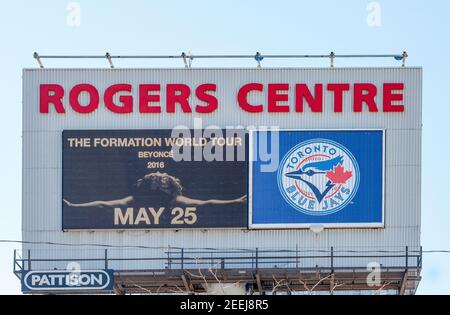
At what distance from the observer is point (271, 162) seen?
147 ft

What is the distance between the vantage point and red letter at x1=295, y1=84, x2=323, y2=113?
4603 cm

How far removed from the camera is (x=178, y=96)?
152ft

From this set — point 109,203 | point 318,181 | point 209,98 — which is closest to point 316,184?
point 318,181

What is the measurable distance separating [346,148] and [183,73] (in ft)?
22.0

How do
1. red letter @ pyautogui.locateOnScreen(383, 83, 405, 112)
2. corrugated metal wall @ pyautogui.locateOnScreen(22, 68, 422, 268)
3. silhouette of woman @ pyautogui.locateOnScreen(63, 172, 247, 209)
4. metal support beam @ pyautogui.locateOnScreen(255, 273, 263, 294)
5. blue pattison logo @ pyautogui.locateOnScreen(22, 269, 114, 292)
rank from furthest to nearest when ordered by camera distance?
red letter @ pyautogui.locateOnScreen(383, 83, 405, 112) < corrugated metal wall @ pyautogui.locateOnScreen(22, 68, 422, 268) < silhouette of woman @ pyautogui.locateOnScreen(63, 172, 247, 209) < metal support beam @ pyautogui.locateOnScreen(255, 273, 263, 294) < blue pattison logo @ pyautogui.locateOnScreen(22, 269, 114, 292)

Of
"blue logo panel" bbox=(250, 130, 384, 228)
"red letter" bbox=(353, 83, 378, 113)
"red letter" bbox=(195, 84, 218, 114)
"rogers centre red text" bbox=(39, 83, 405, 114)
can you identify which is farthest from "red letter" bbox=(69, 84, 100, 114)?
"red letter" bbox=(353, 83, 378, 113)

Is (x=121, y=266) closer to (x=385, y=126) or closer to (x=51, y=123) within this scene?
(x=51, y=123)

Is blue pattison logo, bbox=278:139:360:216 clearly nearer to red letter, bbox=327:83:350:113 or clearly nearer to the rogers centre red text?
the rogers centre red text

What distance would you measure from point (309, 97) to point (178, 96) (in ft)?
16.0

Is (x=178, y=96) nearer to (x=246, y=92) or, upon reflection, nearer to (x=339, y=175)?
(x=246, y=92)

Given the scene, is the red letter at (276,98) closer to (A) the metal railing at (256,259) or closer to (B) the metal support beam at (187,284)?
(A) the metal railing at (256,259)

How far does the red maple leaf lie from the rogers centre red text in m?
2.44

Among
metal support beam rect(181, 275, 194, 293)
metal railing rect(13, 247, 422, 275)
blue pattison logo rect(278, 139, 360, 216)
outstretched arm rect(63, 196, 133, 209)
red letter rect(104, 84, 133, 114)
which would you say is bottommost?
metal support beam rect(181, 275, 194, 293)
